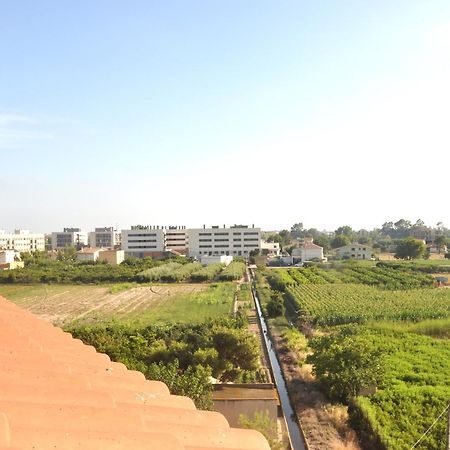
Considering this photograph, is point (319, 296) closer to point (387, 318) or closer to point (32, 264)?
point (387, 318)

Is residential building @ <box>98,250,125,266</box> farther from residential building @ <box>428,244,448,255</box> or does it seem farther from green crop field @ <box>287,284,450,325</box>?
residential building @ <box>428,244,448,255</box>

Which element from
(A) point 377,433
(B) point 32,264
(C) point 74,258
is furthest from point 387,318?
(C) point 74,258

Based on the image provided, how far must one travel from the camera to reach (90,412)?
220 centimetres

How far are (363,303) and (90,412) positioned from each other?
29.3 metres

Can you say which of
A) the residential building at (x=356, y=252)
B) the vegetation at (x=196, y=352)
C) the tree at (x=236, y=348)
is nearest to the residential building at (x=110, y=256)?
the residential building at (x=356, y=252)

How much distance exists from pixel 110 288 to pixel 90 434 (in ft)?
143

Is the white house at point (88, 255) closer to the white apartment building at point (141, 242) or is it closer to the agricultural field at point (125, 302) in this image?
the white apartment building at point (141, 242)

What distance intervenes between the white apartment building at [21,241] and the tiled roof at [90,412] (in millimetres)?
88459

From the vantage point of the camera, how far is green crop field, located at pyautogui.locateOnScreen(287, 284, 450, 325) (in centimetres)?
2527

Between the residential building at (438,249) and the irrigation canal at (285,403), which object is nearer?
the irrigation canal at (285,403)

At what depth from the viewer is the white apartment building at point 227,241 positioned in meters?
74.9

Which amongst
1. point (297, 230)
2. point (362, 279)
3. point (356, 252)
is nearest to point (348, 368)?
point (362, 279)

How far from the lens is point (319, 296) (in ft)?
108

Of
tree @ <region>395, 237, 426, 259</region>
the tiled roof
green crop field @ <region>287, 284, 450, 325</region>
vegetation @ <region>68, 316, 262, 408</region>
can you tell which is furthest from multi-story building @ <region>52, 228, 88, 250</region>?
the tiled roof
